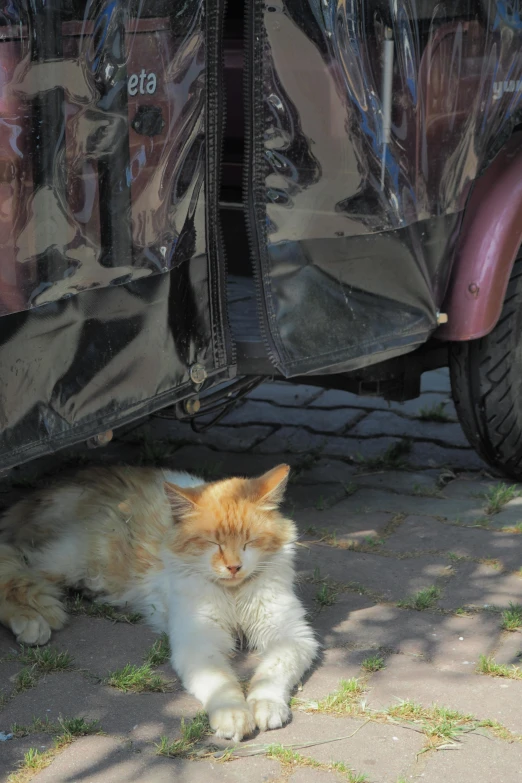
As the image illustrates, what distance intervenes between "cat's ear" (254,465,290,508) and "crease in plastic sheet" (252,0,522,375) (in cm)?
39

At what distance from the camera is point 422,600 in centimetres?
374

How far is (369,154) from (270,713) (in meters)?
→ 2.04

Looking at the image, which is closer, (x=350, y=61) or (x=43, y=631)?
(x=43, y=631)

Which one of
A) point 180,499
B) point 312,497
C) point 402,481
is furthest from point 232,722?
point 402,481

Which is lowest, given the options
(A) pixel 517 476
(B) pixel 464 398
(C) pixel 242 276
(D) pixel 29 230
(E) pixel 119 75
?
(A) pixel 517 476

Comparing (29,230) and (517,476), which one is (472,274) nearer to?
(517,476)

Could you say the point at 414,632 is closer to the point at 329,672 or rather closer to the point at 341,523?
the point at 329,672

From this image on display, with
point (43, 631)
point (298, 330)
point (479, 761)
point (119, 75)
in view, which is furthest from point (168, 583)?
point (119, 75)

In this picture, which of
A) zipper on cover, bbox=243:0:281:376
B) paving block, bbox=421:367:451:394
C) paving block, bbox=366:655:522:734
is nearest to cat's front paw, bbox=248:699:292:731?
paving block, bbox=366:655:522:734

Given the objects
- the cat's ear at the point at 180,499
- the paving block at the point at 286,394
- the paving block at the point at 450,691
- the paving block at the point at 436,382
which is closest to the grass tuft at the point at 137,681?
the cat's ear at the point at 180,499

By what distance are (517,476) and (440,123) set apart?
184 centimetres

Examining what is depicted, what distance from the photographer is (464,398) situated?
4.69 meters

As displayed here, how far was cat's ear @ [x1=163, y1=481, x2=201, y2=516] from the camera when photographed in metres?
3.45

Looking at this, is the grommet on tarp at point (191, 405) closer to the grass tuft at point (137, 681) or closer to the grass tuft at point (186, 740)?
the grass tuft at point (137, 681)
